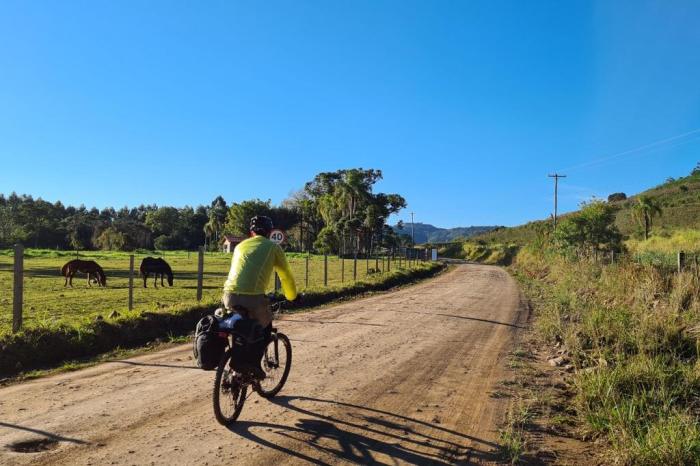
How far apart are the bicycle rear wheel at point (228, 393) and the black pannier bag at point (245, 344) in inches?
3.8

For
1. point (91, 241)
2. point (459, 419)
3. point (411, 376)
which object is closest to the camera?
point (459, 419)

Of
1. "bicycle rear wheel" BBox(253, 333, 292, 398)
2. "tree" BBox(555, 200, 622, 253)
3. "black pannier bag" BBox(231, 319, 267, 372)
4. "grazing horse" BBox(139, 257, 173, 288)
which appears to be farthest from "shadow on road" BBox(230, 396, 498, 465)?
"tree" BBox(555, 200, 622, 253)

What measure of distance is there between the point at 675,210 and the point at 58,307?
9464cm

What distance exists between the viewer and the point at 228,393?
5211 millimetres

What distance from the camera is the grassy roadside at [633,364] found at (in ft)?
15.4

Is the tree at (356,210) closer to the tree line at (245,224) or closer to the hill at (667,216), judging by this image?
the tree line at (245,224)

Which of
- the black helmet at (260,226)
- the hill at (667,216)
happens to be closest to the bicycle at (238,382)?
the black helmet at (260,226)

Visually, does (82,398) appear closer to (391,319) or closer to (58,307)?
(391,319)

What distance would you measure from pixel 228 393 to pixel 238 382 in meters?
0.14

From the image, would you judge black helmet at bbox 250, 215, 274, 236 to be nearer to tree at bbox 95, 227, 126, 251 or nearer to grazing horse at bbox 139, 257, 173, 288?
grazing horse at bbox 139, 257, 173, 288

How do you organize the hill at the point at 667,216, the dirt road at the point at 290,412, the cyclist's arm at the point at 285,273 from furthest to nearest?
the hill at the point at 667,216 → the cyclist's arm at the point at 285,273 → the dirt road at the point at 290,412

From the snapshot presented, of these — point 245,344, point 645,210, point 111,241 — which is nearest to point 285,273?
point 245,344

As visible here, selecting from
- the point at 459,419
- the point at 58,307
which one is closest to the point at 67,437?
the point at 459,419

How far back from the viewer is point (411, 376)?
7.39m
